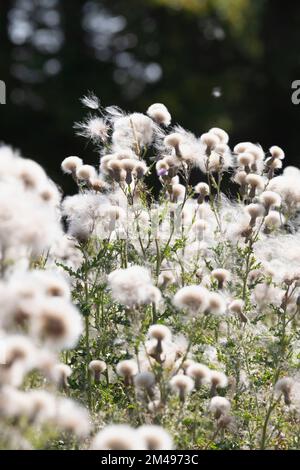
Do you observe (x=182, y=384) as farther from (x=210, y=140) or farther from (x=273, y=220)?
(x=210, y=140)

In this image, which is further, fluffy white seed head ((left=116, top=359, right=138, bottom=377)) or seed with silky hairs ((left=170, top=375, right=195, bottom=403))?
fluffy white seed head ((left=116, top=359, right=138, bottom=377))

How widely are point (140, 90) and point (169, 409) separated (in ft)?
39.5

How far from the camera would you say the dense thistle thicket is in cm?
184

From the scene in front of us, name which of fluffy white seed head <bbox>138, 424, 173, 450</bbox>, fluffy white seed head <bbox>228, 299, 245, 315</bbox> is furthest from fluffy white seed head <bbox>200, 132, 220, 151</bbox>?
fluffy white seed head <bbox>138, 424, 173, 450</bbox>

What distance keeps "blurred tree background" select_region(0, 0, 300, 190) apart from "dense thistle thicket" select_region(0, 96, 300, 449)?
968 centimetres

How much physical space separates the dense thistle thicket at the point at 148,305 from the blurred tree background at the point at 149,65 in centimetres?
968

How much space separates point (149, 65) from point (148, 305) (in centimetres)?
1201

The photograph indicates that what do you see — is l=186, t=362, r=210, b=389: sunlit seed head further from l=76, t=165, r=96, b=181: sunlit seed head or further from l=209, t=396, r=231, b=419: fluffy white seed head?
l=76, t=165, r=96, b=181: sunlit seed head

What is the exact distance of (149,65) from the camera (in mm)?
14586

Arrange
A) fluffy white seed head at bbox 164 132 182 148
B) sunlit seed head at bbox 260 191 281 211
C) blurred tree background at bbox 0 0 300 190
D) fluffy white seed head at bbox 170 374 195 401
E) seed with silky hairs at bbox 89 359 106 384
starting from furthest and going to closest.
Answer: blurred tree background at bbox 0 0 300 190
fluffy white seed head at bbox 164 132 182 148
sunlit seed head at bbox 260 191 281 211
seed with silky hairs at bbox 89 359 106 384
fluffy white seed head at bbox 170 374 195 401

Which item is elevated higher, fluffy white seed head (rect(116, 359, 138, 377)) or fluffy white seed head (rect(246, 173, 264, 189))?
fluffy white seed head (rect(246, 173, 264, 189))

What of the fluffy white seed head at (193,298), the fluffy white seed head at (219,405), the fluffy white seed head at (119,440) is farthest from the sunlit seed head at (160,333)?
the fluffy white seed head at (119,440)

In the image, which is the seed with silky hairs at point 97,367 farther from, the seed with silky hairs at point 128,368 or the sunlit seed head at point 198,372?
the sunlit seed head at point 198,372
